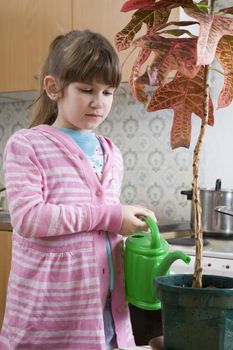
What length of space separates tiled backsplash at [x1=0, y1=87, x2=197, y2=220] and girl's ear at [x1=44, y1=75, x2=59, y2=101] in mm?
1150

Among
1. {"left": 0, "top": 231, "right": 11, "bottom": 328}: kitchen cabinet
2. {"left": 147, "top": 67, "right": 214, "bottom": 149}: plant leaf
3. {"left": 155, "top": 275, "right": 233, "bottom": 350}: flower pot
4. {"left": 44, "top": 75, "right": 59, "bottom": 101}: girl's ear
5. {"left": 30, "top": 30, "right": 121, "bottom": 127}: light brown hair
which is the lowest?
{"left": 0, "top": 231, "right": 11, "bottom": 328}: kitchen cabinet

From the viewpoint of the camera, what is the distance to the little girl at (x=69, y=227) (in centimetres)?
100

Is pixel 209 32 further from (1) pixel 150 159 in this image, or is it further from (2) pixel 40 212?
(1) pixel 150 159

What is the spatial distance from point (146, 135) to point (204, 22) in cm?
187

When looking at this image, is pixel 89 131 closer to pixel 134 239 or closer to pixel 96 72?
pixel 96 72

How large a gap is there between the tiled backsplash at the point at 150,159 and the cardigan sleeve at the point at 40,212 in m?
1.33

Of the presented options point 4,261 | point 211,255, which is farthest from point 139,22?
point 4,261

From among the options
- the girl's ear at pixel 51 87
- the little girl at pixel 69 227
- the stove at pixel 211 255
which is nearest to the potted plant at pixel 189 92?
the little girl at pixel 69 227

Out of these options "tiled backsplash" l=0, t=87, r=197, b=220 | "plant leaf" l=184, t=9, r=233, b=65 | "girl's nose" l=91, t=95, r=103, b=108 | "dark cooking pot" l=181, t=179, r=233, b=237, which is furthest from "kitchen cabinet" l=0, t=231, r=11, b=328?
"plant leaf" l=184, t=9, r=233, b=65

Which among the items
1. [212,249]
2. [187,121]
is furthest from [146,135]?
[187,121]

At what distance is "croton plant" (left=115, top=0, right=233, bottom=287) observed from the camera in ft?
1.85

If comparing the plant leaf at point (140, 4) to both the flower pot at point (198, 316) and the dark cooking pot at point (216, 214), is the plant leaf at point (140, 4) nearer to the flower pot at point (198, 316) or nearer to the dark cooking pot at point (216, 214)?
the flower pot at point (198, 316)

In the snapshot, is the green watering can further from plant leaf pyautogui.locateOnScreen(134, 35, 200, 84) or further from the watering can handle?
plant leaf pyautogui.locateOnScreen(134, 35, 200, 84)

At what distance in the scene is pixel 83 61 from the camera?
1.07 m
